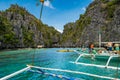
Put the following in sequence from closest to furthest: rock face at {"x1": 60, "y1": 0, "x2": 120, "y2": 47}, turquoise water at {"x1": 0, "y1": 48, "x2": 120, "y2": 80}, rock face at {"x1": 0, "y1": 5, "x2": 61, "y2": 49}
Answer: turquoise water at {"x1": 0, "y1": 48, "x2": 120, "y2": 80} → rock face at {"x1": 60, "y1": 0, "x2": 120, "y2": 47} → rock face at {"x1": 0, "y1": 5, "x2": 61, "y2": 49}

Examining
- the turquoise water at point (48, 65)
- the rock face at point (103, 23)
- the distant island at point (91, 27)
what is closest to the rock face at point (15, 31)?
the distant island at point (91, 27)

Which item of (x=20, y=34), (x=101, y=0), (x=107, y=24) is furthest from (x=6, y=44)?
(x=101, y=0)

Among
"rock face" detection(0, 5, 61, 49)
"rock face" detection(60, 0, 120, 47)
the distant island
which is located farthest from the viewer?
"rock face" detection(0, 5, 61, 49)

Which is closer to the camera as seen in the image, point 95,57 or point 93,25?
point 95,57

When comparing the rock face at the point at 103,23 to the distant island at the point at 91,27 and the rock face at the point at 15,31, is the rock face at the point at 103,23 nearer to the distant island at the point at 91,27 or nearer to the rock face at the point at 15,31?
the distant island at the point at 91,27

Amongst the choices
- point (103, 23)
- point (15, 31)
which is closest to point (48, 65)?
point (103, 23)

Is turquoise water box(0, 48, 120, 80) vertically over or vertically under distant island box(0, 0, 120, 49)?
under

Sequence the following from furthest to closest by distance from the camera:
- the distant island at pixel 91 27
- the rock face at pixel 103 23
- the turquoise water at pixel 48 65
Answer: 1. the distant island at pixel 91 27
2. the rock face at pixel 103 23
3. the turquoise water at pixel 48 65

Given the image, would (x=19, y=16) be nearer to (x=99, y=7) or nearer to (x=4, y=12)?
(x=4, y=12)

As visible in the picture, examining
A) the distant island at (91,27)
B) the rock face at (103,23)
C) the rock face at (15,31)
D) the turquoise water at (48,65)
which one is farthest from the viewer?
the rock face at (15,31)

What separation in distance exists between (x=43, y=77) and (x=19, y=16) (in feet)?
418

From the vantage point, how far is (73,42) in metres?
137

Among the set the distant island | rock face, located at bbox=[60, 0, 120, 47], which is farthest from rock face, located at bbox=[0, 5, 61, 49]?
rock face, located at bbox=[60, 0, 120, 47]

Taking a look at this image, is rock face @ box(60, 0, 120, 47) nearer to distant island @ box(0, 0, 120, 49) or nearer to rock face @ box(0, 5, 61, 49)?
distant island @ box(0, 0, 120, 49)
